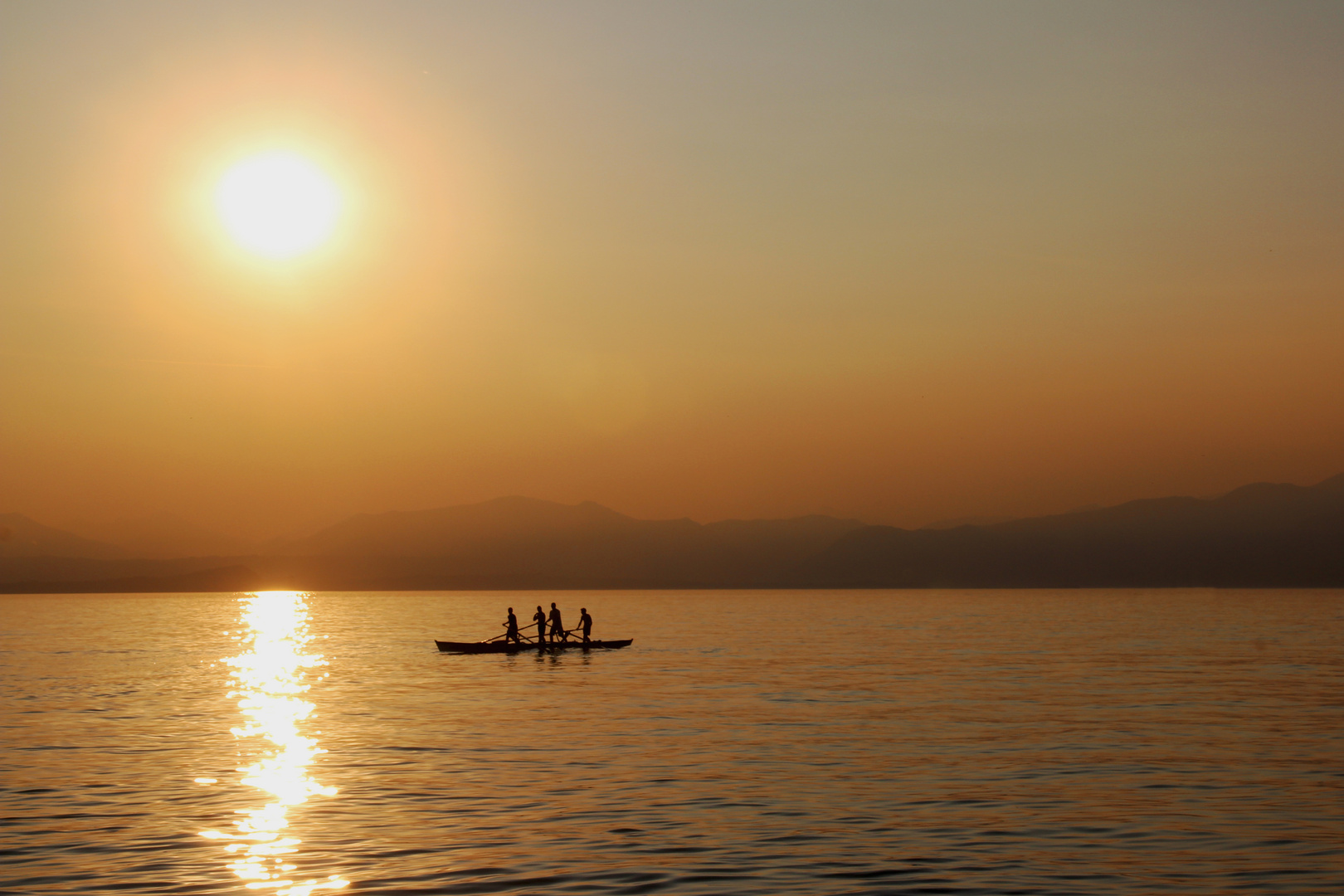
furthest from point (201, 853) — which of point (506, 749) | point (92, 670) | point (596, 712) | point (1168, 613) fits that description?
point (1168, 613)

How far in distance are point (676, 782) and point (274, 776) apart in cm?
943

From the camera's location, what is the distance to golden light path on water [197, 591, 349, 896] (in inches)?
761

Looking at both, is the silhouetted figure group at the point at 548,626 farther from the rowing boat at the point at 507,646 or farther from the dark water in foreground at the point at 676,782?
the dark water in foreground at the point at 676,782

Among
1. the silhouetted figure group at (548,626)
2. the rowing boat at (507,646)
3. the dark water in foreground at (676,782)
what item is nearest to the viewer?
the dark water in foreground at (676,782)

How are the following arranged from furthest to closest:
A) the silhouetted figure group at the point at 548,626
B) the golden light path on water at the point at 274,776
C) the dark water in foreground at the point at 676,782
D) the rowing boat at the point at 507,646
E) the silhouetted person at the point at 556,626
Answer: the silhouetted person at the point at 556,626 < the silhouetted figure group at the point at 548,626 < the rowing boat at the point at 507,646 < the dark water in foreground at the point at 676,782 < the golden light path on water at the point at 274,776

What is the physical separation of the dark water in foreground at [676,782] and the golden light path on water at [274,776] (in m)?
0.11

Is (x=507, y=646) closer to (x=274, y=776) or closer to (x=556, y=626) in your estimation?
(x=556, y=626)

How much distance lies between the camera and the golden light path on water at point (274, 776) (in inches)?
761

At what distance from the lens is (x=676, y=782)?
2827 cm

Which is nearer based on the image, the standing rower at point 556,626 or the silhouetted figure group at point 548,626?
the silhouetted figure group at point 548,626

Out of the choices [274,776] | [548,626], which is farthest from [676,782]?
[548,626]

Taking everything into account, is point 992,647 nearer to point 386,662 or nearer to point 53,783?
point 386,662

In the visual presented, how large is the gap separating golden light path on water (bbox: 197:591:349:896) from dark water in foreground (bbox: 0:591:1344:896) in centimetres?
11

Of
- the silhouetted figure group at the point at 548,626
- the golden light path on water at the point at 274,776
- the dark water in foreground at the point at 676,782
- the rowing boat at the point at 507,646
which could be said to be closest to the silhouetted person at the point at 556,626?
the silhouetted figure group at the point at 548,626
